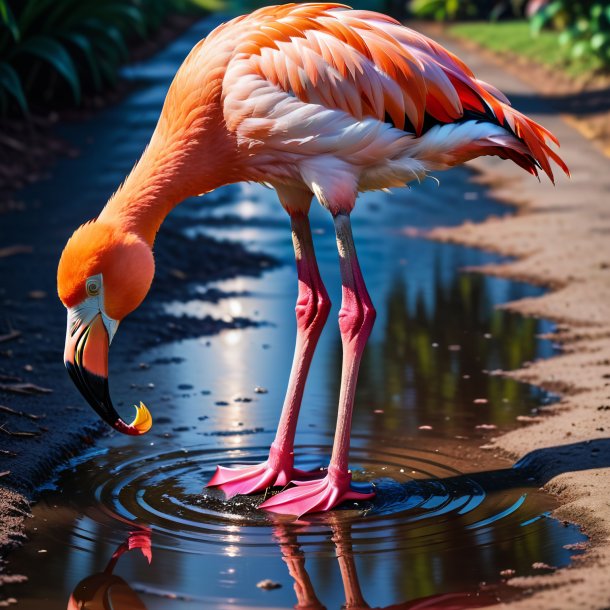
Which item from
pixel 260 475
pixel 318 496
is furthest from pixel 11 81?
pixel 318 496

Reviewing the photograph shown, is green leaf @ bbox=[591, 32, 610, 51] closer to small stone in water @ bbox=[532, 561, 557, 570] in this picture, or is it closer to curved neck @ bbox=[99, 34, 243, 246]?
curved neck @ bbox=[99, 34, 243, 246]

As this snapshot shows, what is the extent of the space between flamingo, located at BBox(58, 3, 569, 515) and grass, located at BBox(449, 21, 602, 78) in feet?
37.7

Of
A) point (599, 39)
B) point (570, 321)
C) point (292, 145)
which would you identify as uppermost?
point (292, 145)

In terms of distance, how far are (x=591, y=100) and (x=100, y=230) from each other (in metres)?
10.9

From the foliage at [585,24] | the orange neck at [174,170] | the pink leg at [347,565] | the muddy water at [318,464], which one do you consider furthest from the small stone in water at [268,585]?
the foliage at [585,24]

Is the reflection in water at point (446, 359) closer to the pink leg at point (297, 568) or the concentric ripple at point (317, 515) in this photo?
the concentric ripple at point (317, 515)

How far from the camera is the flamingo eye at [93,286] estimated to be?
3943mm

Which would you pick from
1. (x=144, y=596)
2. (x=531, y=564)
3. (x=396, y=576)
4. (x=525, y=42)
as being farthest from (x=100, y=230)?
(x=525, y=42)

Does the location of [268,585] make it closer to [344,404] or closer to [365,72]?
[344,404]

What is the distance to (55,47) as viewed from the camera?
34.3 feet

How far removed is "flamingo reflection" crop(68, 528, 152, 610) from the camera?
11.2 ft

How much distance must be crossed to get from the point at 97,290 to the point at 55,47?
7001 millimetres

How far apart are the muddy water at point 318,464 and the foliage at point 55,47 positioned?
3567 millimetres

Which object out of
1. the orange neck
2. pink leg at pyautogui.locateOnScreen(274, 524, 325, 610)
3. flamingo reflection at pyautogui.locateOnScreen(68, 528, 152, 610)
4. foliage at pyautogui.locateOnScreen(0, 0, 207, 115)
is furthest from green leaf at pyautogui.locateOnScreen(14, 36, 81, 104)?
flamingo reflection at pyautogui.locateOnScreen(68, 528, 152, 610)
